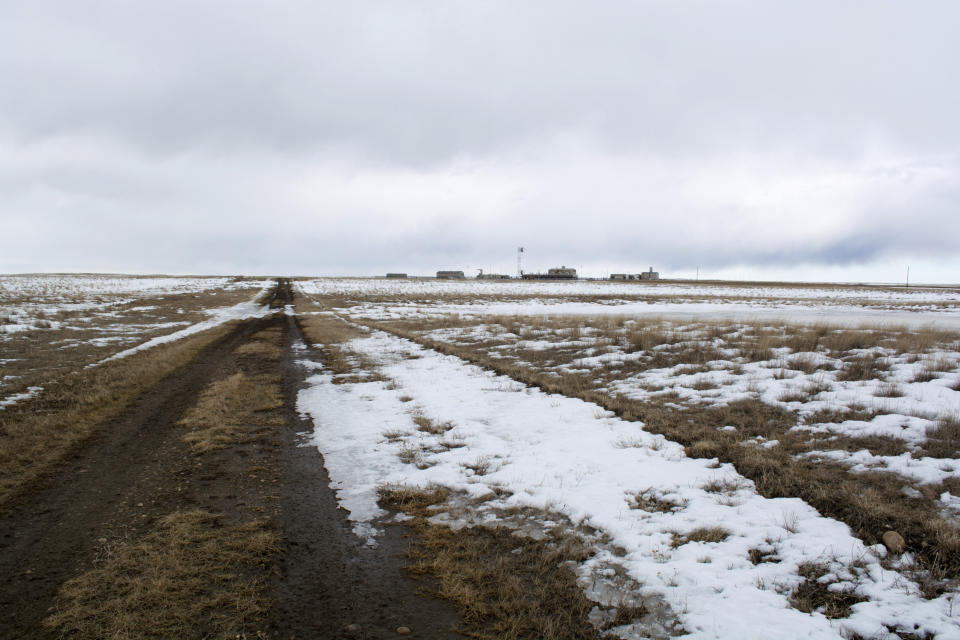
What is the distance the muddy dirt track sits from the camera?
366 cm

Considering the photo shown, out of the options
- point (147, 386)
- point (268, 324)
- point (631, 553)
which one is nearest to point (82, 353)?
point (147, 386)

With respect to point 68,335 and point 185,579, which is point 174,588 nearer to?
point 185,579

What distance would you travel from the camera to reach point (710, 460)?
6.53m

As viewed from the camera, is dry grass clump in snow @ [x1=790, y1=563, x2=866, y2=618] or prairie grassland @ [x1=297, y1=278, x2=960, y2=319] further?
prairie grassland @ [x1=297, y1=278, x2=960, y2=319]

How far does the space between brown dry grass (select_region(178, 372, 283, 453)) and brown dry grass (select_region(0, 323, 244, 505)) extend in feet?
4.85

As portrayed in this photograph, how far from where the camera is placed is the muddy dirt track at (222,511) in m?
3.66

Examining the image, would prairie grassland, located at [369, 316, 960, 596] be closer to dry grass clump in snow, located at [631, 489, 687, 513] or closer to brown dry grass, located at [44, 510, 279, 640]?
dry grass clump in snow, located at [631, 489, 687, 513]

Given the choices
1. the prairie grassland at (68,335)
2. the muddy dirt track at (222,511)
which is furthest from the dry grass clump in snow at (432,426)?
the prairie grassland at (68,335)

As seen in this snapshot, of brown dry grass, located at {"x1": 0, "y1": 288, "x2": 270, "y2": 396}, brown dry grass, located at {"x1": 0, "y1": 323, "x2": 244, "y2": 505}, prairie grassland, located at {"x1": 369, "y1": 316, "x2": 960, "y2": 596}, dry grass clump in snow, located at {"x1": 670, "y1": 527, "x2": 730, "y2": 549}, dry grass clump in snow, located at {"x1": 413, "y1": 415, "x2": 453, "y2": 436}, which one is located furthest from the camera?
brown dry grass, located at {"x1": 0, "y1": 288, "x2": 270, "y2": 396}

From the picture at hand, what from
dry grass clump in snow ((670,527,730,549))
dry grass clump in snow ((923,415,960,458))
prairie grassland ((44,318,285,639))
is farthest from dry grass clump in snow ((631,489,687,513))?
prairie grassland ((44,318,285,639))

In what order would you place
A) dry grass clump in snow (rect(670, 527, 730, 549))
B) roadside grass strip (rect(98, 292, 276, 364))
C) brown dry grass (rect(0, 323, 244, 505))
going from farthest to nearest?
roadside grass strip (rect(98, 292, 276, 364)), brown dry grass (rect(0, 323, 244, 505)), dry grass clump in snow (rect(670, 527, 730, 549))

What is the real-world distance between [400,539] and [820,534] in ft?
13.7

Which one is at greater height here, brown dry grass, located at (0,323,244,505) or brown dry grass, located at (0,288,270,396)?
brown dry grass, located at (0,288,270,396)

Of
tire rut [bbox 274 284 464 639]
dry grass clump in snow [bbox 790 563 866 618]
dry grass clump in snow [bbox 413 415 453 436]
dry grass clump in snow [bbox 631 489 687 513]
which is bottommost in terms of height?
tire rut [bbox 274 284 464 639]
